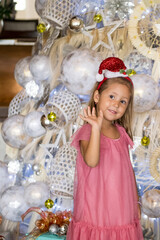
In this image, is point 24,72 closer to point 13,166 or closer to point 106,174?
point 13,166

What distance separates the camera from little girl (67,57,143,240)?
51.6 inches

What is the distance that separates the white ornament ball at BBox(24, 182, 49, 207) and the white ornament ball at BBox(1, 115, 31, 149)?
0.23 m

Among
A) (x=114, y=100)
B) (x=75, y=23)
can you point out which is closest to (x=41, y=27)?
(x=75, y=23)

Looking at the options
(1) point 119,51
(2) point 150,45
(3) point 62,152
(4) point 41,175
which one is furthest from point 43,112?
(2) point 150,45

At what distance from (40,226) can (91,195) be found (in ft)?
1.63

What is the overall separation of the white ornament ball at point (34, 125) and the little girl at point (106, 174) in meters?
0.43

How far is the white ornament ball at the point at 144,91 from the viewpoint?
1.67 m

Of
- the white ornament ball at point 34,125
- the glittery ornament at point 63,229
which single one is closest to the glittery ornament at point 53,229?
the glittery ornament at point 63,229

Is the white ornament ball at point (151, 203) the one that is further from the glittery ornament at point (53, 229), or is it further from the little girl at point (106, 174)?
the glittery ornament at point (53, 229)

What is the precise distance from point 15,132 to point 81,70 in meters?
0.46

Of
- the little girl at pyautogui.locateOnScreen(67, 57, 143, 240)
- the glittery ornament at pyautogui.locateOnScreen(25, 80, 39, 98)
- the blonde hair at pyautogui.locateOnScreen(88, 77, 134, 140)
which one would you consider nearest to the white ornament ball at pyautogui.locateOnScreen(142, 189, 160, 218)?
the little girl at pyautogui.locateOnScreen(67, 57, 143, 240)

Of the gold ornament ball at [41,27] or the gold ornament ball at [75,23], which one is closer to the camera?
the gold ornament ball at [75,23]

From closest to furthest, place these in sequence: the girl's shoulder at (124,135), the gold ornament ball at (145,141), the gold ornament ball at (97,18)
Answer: the girl's shoulder at (124,135) < the gold ornament ball at (145,141) < the gold ornament ball at (97,18)

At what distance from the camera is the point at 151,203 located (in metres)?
1.65
